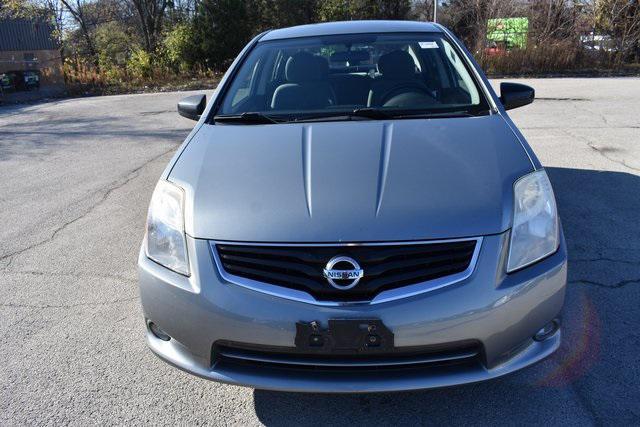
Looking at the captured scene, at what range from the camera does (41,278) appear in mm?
3895

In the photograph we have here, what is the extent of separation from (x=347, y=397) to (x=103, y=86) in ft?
59.3

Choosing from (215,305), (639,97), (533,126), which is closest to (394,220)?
(215,305)

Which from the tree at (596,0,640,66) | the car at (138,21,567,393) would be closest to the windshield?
the car at (138,21,567,393)

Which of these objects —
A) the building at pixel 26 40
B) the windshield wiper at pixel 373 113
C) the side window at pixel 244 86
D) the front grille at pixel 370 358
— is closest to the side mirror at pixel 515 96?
the windshield wiper at pixel 373 113

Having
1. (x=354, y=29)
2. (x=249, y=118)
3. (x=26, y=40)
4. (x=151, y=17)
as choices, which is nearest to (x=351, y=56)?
(x=354, y=29)

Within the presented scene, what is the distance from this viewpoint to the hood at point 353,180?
2135 millimetres

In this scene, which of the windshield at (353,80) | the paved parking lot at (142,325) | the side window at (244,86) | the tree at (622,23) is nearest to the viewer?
the paved parking lot at (142,325)

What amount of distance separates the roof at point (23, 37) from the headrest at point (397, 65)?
29385 mm

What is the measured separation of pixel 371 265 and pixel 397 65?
210 cm

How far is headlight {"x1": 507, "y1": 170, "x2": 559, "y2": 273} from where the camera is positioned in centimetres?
215

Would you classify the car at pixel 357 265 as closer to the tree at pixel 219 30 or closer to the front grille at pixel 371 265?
the front grille at pixel 371 265

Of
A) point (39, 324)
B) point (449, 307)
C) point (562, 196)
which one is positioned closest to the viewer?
point (449, 307)

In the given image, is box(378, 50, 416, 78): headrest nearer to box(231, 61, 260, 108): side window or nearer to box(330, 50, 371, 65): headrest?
box(330, 50, 371, 65): headrest

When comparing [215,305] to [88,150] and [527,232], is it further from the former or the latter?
[88,150]
